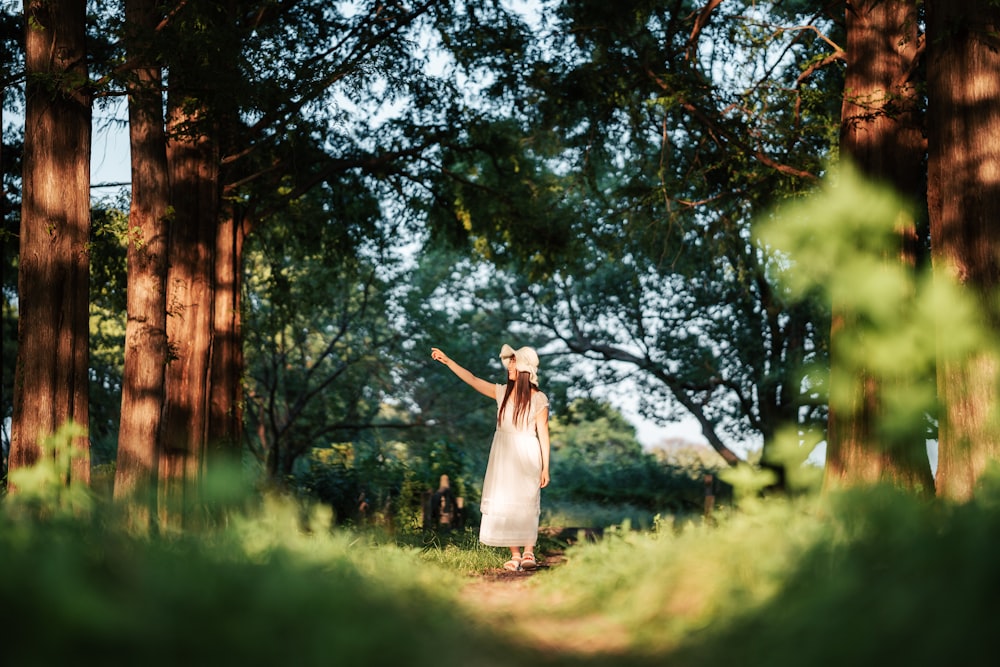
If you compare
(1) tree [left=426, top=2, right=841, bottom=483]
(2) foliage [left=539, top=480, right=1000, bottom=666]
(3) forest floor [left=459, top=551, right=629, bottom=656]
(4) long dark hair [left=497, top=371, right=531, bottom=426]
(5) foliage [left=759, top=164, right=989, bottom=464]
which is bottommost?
(3) forest floor [left=459, top=551, right=629, bottom=656]

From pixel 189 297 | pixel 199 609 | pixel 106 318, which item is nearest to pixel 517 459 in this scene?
pixel 189 297

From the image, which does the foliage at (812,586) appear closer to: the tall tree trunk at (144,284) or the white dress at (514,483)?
the white dress at (514,483)

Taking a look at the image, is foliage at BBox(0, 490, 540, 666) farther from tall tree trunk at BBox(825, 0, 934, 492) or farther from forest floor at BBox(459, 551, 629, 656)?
tall tree trunk at BBox(825, 0, 934, 492)

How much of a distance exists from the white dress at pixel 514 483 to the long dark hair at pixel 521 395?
41 mm

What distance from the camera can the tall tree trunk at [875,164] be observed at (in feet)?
28.1

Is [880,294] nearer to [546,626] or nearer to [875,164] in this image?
[546,626]

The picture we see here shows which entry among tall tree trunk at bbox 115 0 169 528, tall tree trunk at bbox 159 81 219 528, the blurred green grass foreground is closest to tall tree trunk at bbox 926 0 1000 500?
the blurred green grass foreground

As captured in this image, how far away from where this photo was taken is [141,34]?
377 inches

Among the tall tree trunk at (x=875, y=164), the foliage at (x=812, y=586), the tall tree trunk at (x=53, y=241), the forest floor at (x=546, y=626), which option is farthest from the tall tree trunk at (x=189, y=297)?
the foliage at (x=812, y=586)

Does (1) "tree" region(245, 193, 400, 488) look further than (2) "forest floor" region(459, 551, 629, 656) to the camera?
Yes

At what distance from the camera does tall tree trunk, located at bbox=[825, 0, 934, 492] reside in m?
8.57

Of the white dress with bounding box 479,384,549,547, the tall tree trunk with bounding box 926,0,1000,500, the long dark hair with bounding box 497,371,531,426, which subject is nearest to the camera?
the tall tree trunk with bounding box 926,0,1000,500

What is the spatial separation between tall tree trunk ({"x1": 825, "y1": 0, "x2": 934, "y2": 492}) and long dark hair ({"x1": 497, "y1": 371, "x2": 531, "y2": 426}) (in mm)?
2975

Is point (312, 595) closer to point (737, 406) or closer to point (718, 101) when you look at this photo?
point (718, 101)
